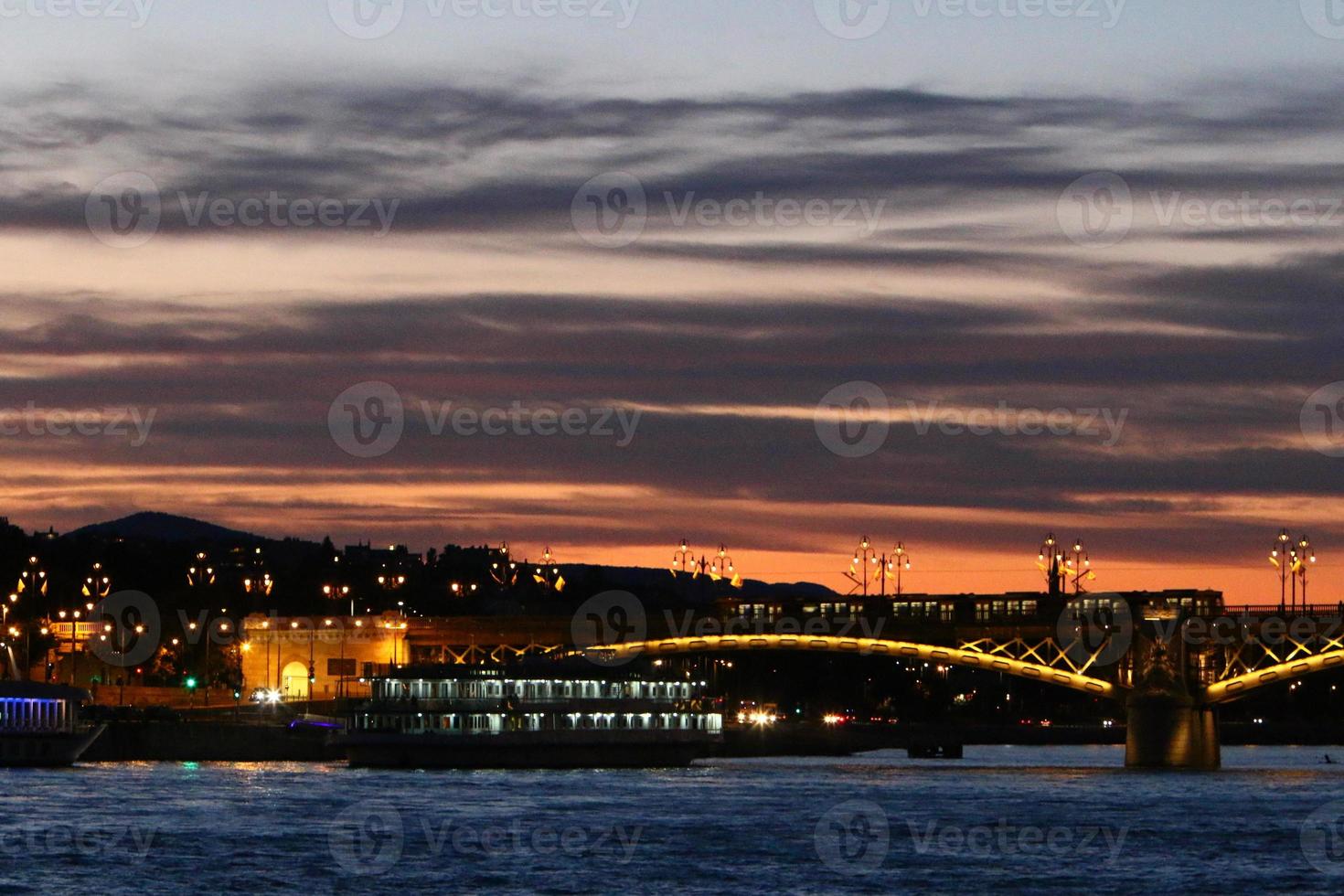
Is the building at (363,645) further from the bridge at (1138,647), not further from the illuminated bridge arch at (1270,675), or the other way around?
the illuminated bridge arch at (1270,675)

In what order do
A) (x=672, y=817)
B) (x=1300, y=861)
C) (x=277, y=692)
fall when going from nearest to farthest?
1. (x=1300, y=861)
2. (x=672, y=817)
3. (x=277, y=692)

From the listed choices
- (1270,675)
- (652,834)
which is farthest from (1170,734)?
(652,834)

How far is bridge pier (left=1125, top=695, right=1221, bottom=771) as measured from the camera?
142 metres

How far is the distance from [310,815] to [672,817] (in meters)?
14.3

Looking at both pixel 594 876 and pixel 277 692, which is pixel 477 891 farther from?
pixel 277 692

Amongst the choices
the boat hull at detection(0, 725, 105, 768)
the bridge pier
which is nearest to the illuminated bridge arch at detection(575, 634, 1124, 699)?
the bridge pier

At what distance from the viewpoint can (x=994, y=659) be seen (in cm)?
14212

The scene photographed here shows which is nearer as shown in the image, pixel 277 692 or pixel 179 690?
pixel 277 692

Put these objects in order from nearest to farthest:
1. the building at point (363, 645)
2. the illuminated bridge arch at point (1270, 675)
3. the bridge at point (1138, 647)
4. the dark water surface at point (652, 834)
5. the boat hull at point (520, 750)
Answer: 1. the dark water surface at point (652, 834)
2. the illuminated bridge arch at point (1270, 675)
3. the bridge at point (1138, 647)
4. the boat hull at point (520, 750)
5. the building at point (363, 645)

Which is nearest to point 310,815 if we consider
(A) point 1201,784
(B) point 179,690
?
(A) point 1201,784

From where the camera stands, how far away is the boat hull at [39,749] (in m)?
141

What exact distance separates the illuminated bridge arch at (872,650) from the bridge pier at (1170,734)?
1.98 meters

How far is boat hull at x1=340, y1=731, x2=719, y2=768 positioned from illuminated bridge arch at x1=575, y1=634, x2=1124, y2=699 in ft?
18.5

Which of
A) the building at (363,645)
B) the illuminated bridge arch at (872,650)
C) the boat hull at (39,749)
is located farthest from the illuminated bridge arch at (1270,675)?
the boat hull at (39,749)
